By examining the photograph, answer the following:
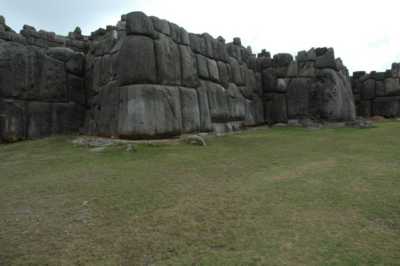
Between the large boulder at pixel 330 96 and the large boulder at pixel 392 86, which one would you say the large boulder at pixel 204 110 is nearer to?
the large boulder at pixel 330 96

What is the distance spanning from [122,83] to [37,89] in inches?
114

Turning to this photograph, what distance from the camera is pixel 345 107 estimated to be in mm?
14031

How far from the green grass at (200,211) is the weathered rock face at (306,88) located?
319 inches

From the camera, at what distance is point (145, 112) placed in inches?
305

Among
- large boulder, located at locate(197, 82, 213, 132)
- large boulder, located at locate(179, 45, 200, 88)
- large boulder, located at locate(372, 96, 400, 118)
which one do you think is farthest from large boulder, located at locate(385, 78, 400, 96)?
large boulder, located at locate(179, 45, 200, 88)

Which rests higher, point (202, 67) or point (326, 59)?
point (326, 59)

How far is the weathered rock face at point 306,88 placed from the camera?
1356 centimetres

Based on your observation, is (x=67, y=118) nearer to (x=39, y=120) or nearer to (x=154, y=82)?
(x=39, y=120)

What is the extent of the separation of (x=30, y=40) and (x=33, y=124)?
325 centimetres

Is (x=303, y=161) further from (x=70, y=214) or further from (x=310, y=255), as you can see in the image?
(x=70, y=214)

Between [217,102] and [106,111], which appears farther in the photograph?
[217,102]

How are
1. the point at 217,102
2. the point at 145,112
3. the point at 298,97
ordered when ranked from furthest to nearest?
1. the point at 298,97
2. the point at 217,102
3. the point at 145,112

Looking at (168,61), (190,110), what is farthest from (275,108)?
(168,61)

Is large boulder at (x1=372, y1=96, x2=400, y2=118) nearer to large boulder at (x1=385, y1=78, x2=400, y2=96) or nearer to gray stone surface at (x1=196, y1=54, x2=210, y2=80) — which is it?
large boulder at (x1=385, y1=78, x2=400, y2=96)
